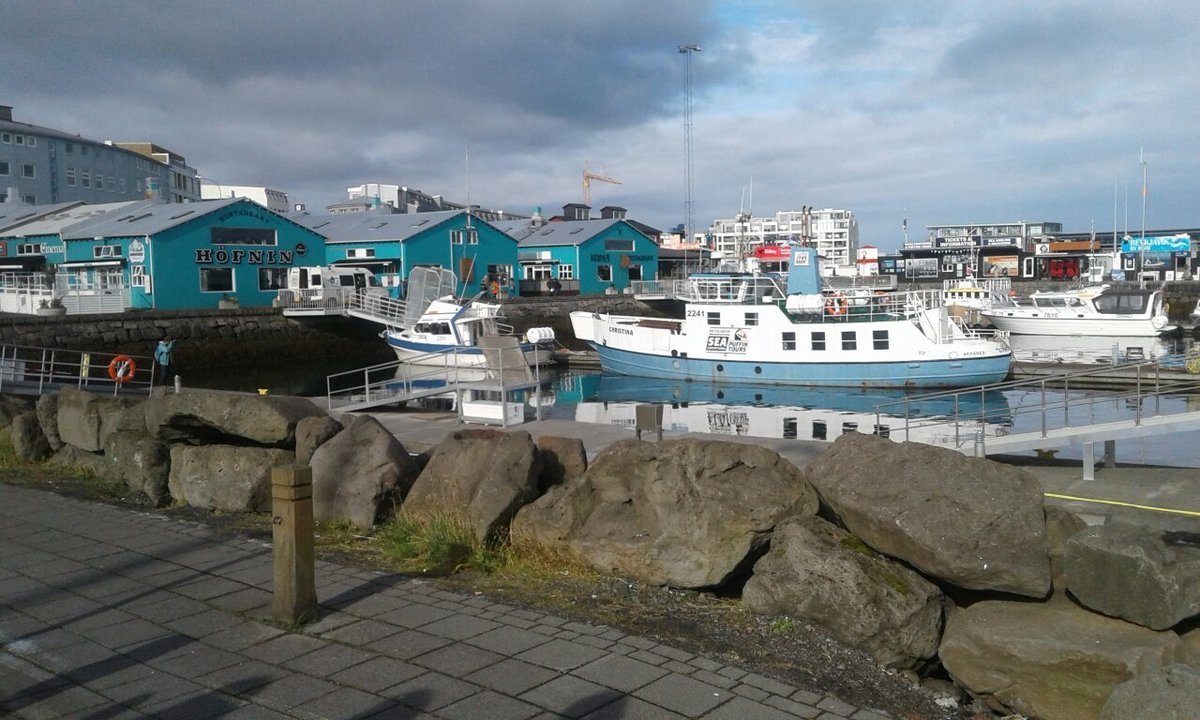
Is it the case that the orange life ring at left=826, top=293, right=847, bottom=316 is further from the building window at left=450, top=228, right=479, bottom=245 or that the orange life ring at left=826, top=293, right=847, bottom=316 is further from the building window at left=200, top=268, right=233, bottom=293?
the building window at left=200, top=268, right=233, bottom=293

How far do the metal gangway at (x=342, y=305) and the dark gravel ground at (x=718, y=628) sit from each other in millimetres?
43081

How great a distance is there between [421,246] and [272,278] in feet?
31.9

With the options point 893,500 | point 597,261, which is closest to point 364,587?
point 893,500

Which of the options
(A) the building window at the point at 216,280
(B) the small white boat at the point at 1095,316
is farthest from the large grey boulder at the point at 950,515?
(A) the building window at the point at 216,280

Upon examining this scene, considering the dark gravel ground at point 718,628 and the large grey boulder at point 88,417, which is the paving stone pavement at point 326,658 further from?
the large grey boulder at point 88,417

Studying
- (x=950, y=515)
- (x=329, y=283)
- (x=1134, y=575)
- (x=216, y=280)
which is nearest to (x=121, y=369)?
(x=950, y=515)

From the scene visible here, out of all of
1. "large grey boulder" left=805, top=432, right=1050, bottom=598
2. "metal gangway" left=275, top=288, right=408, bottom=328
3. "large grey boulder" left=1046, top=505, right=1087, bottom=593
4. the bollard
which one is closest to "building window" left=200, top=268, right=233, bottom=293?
"metal gangway" left=275, top=288, right=408, bottom=328

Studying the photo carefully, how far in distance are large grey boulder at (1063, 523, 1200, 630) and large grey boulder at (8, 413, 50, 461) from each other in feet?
39.9

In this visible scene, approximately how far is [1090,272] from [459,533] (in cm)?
8879

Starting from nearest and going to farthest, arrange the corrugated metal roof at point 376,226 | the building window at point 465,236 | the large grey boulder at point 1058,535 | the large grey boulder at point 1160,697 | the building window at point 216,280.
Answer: the large grey boulder at point 1160,697, the large grey boulder at point 1058,535, the building window at point 216,280, the corrugated metal roof at point 376,226, the building window at point 465,236

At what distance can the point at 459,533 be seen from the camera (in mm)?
7777

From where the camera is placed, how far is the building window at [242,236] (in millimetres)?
52209

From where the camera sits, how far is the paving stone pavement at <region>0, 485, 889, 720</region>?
16.0ft

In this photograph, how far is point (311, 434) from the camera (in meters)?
9.48
